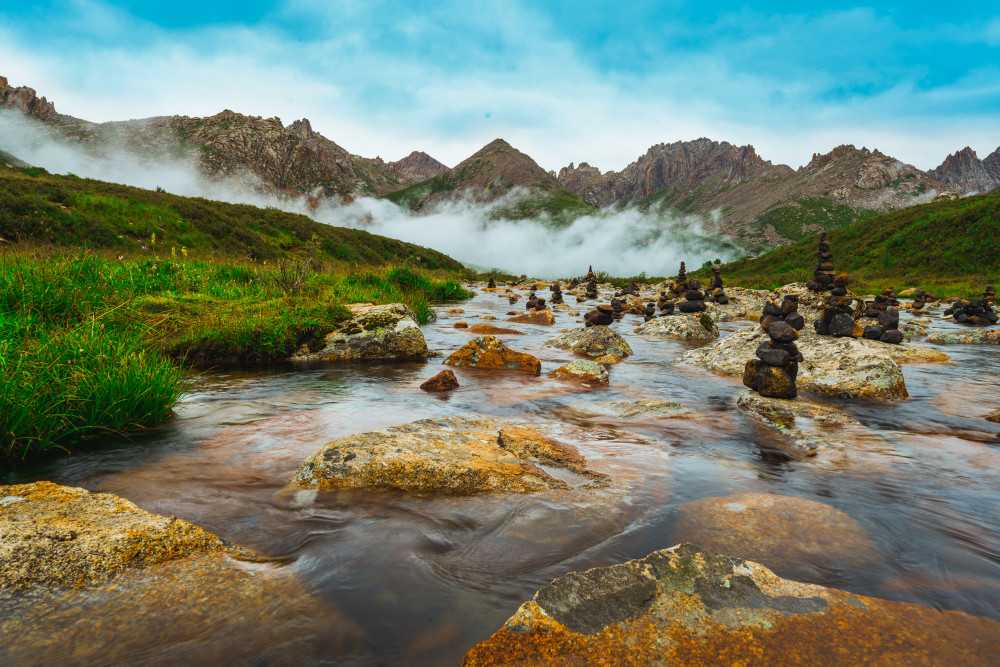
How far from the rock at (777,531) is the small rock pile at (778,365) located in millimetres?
4365

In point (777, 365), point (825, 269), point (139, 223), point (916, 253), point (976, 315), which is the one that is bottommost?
point (777, 365)

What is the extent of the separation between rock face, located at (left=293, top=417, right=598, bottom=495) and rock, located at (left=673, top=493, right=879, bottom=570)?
1.21 metres

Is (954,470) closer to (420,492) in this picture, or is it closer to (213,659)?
(420,492)

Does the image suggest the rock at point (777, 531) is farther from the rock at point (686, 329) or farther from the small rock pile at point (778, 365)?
the rock at point (686, 329)

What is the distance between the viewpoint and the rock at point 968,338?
1648 cm

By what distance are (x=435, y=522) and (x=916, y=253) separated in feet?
264

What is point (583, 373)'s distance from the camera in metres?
10.3

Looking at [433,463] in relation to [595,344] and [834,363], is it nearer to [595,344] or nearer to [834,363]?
[834,363]

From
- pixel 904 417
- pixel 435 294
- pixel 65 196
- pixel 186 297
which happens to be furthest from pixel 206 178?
pixel 904 417

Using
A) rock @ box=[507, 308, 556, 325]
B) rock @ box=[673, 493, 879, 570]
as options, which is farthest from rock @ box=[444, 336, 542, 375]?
rock @ box=[507, 308, 556, 325]

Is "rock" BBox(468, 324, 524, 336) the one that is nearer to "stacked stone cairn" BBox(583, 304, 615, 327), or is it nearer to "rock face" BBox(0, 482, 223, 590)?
"stacked stone cairn" BBox(583, 304, 615, 327)

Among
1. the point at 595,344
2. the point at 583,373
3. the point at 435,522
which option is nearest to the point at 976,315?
the point at 595,344

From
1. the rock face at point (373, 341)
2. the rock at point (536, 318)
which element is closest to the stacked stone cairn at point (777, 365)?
the rock face at point (373, 341)

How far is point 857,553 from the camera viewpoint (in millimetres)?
3496
